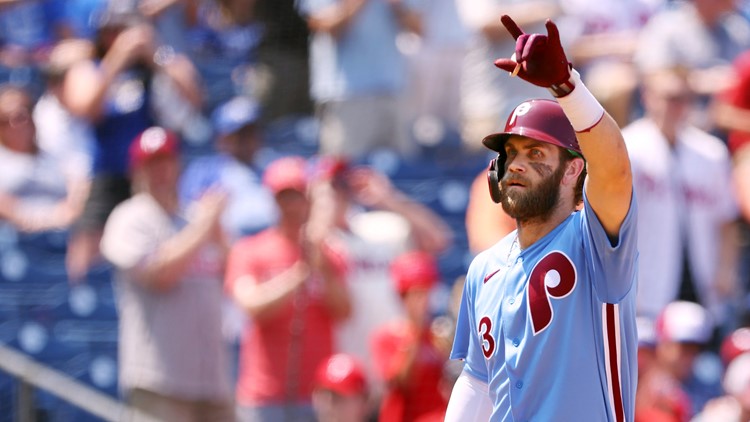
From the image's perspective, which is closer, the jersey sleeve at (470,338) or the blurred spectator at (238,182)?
the jersey sleeve at (470,338)

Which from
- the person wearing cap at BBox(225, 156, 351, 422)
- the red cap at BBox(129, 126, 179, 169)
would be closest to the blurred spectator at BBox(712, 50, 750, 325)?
the person wearing cap at BBox(225, 156, 351, 422)

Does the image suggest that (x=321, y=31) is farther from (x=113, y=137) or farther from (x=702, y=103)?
(x=702, y=103)

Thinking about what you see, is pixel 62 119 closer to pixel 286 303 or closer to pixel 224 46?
pixel 224 46

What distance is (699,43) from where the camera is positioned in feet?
27.8

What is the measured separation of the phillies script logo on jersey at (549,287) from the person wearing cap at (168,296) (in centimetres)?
333

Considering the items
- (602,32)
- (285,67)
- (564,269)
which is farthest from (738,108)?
(564,269)

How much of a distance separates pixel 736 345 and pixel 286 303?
226 cm

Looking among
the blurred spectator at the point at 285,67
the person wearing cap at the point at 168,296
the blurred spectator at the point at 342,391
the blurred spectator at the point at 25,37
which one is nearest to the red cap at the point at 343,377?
the blurred spectator at the point at 342,391

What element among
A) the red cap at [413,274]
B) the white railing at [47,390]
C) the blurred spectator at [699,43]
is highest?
the blurred spectator at [699,43]

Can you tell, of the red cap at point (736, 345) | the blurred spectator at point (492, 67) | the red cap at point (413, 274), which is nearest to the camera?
the red cap at point (413, 274)

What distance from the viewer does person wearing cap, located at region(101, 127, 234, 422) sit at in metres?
7.03

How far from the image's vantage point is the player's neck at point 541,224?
402 cm

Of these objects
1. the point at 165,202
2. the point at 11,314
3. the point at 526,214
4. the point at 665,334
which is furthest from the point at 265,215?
the point at 526,214

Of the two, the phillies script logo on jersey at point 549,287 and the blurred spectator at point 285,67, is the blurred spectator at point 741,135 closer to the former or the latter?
the blurred spectator at point 285,67
